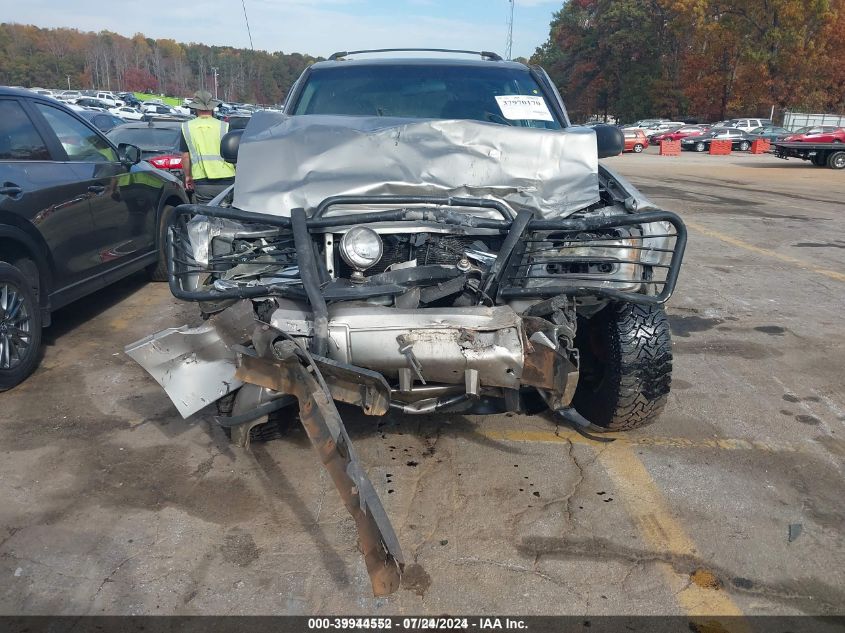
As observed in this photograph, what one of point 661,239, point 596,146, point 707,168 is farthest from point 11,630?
point 707,168

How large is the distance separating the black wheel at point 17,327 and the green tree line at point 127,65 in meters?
86.9

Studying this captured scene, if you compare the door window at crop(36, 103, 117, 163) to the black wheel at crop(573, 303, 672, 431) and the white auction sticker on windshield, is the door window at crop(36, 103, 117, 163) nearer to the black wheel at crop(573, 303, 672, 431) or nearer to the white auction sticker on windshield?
the white auction sticker on windshield

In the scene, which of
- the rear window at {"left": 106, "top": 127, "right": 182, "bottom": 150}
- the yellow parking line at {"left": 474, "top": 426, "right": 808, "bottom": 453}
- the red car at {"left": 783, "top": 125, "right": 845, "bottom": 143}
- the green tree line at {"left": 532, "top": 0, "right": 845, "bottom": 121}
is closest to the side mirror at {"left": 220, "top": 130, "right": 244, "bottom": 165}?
the yellow parking line at {"left": 474, "top": 426, "right": 808, "bottom": 453}

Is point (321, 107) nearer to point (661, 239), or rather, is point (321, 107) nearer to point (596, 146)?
point (596, 146)

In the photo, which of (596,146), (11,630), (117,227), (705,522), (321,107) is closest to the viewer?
(11,630)

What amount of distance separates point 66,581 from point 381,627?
1.16 meters

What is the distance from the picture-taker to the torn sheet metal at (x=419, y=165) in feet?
11.6

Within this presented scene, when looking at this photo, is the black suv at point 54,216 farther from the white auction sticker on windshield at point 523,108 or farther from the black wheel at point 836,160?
the black wheel at point 836,160

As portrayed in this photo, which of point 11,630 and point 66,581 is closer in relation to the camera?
point 11,630

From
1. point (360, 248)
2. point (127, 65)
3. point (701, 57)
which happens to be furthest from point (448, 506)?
point (127, 65)

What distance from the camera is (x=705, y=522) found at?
9.67ft

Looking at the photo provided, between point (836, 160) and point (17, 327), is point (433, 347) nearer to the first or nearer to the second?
point (17, 327)

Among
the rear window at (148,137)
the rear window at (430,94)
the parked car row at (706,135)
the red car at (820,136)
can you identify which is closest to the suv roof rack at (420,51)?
the rear window at (430,94)

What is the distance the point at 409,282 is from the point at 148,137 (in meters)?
8.74
